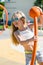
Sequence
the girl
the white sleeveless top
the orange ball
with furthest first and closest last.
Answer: the white sleeveless top
the girl
the orange ball

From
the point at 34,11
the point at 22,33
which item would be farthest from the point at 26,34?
the point at 34,11

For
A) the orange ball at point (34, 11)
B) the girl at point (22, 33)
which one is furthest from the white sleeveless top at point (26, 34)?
the orange ball at point (34, 11)

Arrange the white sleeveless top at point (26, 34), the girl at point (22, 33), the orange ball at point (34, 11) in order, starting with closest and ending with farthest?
the orange ball at point (34, 11), the girl at point (22, 33), the white sleeveless top at point (26, 34)

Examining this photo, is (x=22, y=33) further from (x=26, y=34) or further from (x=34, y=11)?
(x=34, y=11)

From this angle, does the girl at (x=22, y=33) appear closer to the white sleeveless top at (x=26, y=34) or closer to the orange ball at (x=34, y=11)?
the white sleeveless top at (x=26, y=34)

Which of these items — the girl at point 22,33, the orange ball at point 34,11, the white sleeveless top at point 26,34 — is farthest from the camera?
the white sleeveless top at point 26,34

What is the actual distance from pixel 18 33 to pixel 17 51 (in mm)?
3371

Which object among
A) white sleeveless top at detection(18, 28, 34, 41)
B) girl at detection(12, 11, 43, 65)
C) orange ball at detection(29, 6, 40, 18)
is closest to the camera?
orange ball at detection(29, 6, 40, 18)

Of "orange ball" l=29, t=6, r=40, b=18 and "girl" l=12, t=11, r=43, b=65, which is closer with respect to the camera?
"orange ball" l=29, t=6, r=40, b=18

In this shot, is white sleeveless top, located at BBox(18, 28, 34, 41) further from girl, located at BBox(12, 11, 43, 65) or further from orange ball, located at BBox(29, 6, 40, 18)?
orange ball, located at BBox(29, 6, 40, 18)

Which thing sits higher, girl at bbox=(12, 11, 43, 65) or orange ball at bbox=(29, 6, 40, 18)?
orange ball at bbox=(29, 6, 40, 18)

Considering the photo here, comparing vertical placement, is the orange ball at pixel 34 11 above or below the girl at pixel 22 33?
above

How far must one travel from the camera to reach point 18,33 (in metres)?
3.30

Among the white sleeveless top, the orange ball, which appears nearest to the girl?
the white sleeveless top
